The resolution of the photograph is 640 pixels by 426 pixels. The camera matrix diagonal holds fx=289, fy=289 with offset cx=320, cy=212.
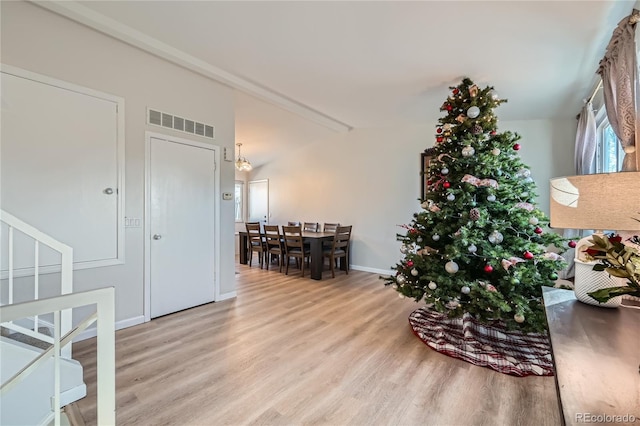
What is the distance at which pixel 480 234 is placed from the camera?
8.59ft

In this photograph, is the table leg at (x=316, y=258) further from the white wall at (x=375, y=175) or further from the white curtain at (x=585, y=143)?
the white curtain at (x=585, y=143)

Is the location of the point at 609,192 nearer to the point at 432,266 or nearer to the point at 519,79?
the point at 432,266

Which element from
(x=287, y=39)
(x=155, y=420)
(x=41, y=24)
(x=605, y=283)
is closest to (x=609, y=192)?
(x=605, y=283)

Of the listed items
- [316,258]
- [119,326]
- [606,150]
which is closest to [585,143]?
[606,150]

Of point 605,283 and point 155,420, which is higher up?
point 605,283

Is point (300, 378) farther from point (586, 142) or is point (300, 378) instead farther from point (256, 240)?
→ point (586, 142)

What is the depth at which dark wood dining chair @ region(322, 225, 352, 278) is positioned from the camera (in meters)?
5.04

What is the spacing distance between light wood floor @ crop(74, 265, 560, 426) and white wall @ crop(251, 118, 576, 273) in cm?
232

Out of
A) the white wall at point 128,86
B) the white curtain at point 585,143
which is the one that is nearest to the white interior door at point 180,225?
the white wall at point 128,86

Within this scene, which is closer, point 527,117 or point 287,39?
point 287,39

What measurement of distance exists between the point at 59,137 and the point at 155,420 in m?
2.40

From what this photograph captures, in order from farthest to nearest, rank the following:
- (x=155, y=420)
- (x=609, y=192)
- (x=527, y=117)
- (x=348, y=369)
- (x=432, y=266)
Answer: (x=527, y=117) → (x=432, y=266) → (x=348, y=369) → (x=155, y=420) → (x=609, y=192)

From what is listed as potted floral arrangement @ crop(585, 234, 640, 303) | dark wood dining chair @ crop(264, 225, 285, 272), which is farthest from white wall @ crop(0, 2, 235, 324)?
potted floral arrangement @ crop(585, 234, 640, 303)

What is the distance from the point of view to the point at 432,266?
9.05ft
